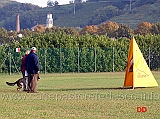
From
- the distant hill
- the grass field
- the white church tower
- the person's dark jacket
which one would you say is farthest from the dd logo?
the white church tower

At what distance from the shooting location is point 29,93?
84.9 ft

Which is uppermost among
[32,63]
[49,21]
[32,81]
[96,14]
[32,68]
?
[96,14]

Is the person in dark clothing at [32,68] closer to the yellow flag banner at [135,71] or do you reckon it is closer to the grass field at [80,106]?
the grass field at [80,106]

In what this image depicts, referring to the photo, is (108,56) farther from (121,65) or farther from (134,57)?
(134,57)

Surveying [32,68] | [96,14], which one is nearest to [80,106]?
[32,68]

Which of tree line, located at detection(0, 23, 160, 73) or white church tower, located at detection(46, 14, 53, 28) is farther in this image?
white church tower, located at detection(46, 14, 53, 28)

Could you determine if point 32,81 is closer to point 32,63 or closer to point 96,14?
point 32,63

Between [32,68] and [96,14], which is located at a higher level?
[96,14]

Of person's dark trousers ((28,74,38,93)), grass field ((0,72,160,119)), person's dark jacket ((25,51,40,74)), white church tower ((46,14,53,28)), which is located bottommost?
grass field ((0,72,160,119))

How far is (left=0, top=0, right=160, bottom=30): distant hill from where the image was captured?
147m

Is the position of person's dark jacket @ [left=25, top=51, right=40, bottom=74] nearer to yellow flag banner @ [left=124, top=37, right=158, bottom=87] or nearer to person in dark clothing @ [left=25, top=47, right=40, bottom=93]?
person in dark clothing @ [left=25, top=47, right=40, bottom=93]

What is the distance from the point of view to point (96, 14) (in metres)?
164

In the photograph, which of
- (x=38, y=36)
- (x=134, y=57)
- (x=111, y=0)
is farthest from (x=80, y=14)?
(x=134, y=57)

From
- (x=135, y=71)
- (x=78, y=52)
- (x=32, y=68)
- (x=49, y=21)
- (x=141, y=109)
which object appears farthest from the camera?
(x=49, y=21)
